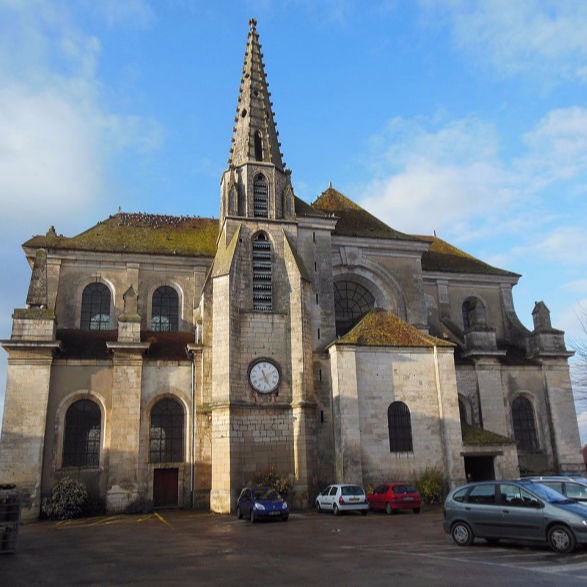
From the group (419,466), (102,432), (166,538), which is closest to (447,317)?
(419,466)

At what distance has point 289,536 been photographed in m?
13.8

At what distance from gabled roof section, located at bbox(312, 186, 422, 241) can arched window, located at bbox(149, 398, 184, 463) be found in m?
11.1

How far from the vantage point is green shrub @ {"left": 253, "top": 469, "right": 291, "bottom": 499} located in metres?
21.2

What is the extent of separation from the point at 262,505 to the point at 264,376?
6342 millimetres

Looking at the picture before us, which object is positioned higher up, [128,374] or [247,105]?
[247,105]

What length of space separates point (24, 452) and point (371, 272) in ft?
54.9

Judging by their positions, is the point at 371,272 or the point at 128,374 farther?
the point at 371,272

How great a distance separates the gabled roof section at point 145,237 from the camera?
28141 mm

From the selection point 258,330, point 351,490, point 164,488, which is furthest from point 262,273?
point 351,490

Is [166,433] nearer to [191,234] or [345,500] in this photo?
[345,500]

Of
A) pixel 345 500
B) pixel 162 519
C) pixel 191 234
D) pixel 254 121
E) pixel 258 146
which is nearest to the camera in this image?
pixel 345 500

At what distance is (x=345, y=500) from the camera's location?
18.6 m

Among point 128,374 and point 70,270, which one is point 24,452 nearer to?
point 128,374

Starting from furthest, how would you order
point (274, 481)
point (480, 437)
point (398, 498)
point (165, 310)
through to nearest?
point (165, 310)
point (480, 437)
point (274, 481)
point (398, 498)
